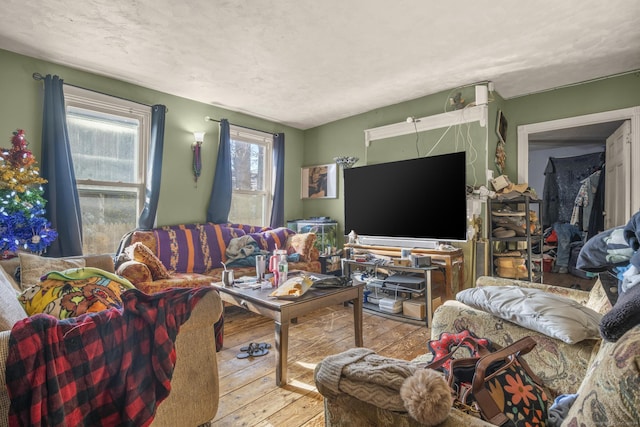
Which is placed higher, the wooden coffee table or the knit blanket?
the knit blanket

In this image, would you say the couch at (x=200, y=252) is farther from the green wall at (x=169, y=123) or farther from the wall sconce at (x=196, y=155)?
the wall sconce at (x=196, y=155)

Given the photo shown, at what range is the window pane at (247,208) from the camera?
4.61m

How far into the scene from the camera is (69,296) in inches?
50.4

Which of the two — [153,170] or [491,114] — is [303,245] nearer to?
[153,170]

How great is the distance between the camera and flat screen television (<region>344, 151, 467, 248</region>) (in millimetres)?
3160

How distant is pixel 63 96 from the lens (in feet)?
10.1

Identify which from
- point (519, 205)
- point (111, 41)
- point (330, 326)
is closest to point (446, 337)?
point (330, 326)

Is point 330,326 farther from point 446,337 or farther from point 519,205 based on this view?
point 519,205

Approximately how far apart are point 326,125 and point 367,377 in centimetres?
469

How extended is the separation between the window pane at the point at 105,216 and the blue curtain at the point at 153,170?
0.51ft

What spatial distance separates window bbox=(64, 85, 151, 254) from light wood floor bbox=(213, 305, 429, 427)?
1587 millimetres

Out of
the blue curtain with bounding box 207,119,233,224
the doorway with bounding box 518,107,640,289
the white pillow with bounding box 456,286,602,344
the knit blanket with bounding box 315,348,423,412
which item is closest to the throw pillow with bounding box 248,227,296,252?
the blue curtain with bounding box 207,119,233,224

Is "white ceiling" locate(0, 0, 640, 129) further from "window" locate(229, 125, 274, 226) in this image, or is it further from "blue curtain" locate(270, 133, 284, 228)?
"blue curtain" locate(270, 133, 284, 228)

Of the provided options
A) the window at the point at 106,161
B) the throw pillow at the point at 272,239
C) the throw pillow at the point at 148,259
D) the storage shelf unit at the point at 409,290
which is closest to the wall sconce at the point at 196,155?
the window at the point at 106,161
